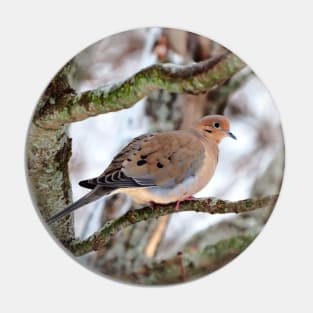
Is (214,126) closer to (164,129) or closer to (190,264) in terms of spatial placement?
(164,129)

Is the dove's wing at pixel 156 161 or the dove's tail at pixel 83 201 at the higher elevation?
the dove's wing at pixel 156 161

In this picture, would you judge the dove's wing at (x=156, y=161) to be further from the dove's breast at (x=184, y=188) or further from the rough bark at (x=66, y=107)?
the rough bark at (x=66, y=107)

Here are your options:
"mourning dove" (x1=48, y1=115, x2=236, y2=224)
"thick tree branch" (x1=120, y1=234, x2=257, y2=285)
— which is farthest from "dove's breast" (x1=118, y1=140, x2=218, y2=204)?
"thick tree branch" (x1=120, y1=234, x2=257, y2=285)

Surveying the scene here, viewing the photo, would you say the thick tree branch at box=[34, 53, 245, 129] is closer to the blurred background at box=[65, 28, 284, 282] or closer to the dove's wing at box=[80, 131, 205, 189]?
the blurred background at box=[65, 28, 284, 282]

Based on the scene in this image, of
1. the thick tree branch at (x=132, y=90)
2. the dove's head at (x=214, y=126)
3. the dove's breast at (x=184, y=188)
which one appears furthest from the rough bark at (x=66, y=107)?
the dove's breast at (x=184, y=188)

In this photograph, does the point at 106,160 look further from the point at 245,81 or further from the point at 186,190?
the point at 245,81

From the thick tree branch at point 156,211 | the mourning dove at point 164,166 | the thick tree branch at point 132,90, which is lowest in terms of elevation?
the thick tree branch at point 156,211

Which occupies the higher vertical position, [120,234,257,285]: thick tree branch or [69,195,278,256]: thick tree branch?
[69,195,278,256]: thick tree branch

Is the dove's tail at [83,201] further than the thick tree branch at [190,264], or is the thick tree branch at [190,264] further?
the thick tree branch at [190,264]
